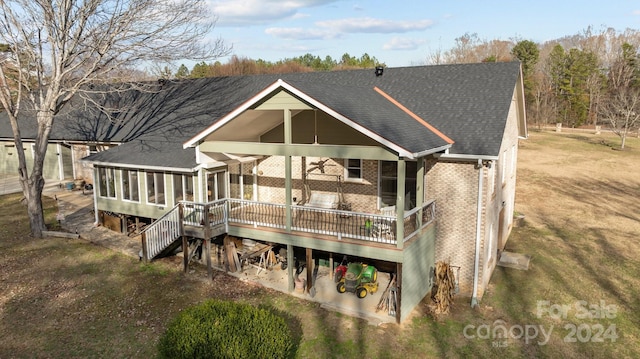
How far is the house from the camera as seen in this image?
43.5 feet

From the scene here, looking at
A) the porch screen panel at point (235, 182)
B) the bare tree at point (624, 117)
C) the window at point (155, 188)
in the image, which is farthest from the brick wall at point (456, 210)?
the bare tree at point (624, 117)

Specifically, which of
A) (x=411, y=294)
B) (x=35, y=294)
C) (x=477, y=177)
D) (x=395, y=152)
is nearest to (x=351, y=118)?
(x=395, y=152)

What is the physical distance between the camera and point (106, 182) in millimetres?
20141

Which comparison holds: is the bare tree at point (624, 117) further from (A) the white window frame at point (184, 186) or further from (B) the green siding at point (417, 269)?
(A) the white window frame at point (184, 186)

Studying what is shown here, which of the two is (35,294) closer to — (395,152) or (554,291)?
(395,152)

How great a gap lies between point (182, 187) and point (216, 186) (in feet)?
5.21

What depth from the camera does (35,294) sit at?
14.0 metres

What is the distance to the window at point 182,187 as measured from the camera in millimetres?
17719

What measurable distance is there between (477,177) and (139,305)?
11.6 meters

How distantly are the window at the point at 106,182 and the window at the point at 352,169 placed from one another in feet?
35.6

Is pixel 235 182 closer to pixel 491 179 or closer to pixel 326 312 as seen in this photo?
pixel 326 312

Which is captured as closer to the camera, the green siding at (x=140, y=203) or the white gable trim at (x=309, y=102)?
the white gable trim at (x=309, y=102)

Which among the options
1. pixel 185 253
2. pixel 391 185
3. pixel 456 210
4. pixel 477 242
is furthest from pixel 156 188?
pixel 477 242
